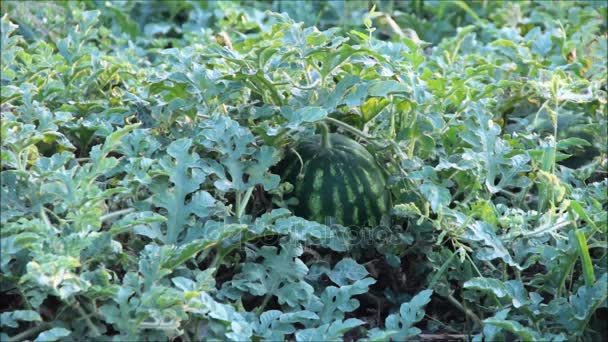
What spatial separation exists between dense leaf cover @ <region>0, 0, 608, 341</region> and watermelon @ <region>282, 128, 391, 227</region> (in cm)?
6

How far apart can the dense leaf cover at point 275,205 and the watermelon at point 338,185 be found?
0.06 m

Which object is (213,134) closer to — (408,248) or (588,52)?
(408,248)

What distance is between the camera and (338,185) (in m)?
3.47

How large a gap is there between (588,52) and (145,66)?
2183 millimetres

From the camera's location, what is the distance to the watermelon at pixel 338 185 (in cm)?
346

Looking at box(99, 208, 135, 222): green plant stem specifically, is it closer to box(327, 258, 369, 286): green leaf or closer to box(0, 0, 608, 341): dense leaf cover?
box(0, 0, 608, 341): dense leaf cover

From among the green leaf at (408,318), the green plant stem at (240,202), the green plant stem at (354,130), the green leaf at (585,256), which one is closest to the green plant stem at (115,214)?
the green plant stem at (240,202)

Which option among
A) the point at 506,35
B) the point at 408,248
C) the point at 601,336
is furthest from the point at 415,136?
the point at 506,35

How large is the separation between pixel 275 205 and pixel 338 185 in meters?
0.25

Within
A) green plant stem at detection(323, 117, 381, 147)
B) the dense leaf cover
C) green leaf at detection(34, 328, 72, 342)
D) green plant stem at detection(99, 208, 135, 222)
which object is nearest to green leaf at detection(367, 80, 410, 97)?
the dense leaf cover

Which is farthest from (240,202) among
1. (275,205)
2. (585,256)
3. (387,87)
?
(585,256)

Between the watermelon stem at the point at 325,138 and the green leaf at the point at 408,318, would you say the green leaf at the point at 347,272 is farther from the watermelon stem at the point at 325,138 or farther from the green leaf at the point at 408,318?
the watermelon stem at the point at 325,138

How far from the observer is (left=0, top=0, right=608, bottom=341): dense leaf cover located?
284cm

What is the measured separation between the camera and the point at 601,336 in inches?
121
